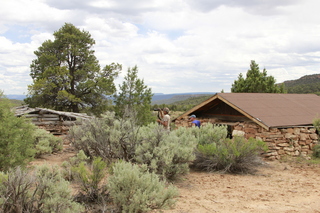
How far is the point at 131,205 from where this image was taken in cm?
387

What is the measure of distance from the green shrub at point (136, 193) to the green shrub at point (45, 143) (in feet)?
18.3

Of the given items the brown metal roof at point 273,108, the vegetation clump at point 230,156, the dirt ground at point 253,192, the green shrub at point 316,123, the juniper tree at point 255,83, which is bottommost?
the dirt ground at point 253,192

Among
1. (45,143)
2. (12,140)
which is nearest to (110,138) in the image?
(12,140)

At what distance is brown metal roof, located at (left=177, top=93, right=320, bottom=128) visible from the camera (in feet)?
33.7

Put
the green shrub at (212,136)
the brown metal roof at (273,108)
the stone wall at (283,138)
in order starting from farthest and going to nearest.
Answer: the brown metal roof at (273,108) < the stone wall at (283,138) < the green shrub at (212,136)

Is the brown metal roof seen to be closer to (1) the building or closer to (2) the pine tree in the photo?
(1) the building

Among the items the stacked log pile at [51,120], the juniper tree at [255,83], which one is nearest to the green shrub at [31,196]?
the stacked log pile at [51,120]

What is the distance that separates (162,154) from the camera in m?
6.35

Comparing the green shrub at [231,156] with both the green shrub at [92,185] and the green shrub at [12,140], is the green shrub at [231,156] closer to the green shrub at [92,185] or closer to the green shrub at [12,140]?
the green shrub at [92,185]

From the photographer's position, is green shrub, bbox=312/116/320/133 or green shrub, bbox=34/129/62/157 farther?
green shrub, bbox=312/116/320/133

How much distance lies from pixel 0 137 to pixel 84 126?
135 inches

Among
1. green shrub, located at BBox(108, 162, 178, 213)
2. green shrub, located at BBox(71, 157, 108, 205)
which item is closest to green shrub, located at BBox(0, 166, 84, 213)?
green shrub, located at BBox(108, 162, 178, 213)

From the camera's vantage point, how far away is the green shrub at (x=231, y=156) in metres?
7.70

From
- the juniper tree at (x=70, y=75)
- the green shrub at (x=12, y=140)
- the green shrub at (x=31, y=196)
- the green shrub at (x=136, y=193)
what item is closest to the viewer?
the green shrub at (x=31, y=196)
